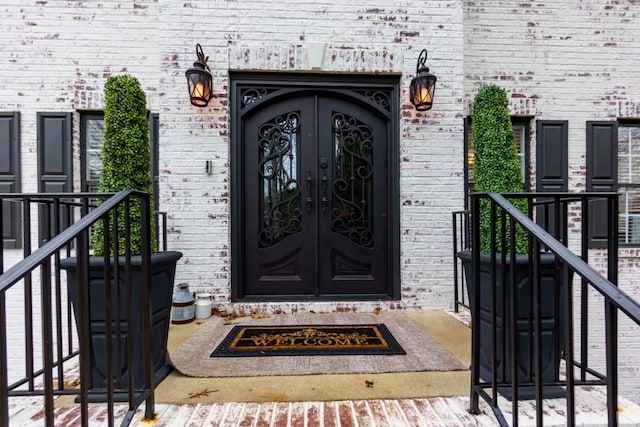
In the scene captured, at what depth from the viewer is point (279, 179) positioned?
10.2 ft

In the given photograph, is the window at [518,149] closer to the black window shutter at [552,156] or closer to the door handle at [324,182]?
the black window shutter at [552,156]

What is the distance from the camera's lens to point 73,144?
3.28 m

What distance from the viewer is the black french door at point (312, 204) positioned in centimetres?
308

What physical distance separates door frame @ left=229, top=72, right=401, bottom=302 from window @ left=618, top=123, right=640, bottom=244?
2.71m

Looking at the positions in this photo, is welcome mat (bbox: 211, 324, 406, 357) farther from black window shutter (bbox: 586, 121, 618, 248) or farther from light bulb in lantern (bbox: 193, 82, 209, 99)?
black window shutter (bbox: 586, 121, 618, 248)

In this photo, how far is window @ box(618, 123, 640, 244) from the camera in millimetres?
3674

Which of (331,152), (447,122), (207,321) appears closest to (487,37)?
(447,122)

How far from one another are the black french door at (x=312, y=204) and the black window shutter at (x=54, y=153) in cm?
178

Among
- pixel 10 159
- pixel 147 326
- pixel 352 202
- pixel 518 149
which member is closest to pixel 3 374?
pixel 147 326

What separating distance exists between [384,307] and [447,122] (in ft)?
6.10

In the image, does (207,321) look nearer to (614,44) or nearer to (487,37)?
(487,37)

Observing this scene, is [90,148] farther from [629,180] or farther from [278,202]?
[629,180]

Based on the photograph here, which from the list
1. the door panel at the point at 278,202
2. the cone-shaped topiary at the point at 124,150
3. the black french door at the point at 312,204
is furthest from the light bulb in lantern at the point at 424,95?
the cone-shaped topiary at the point at 124,150

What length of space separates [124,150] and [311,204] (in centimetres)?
166
